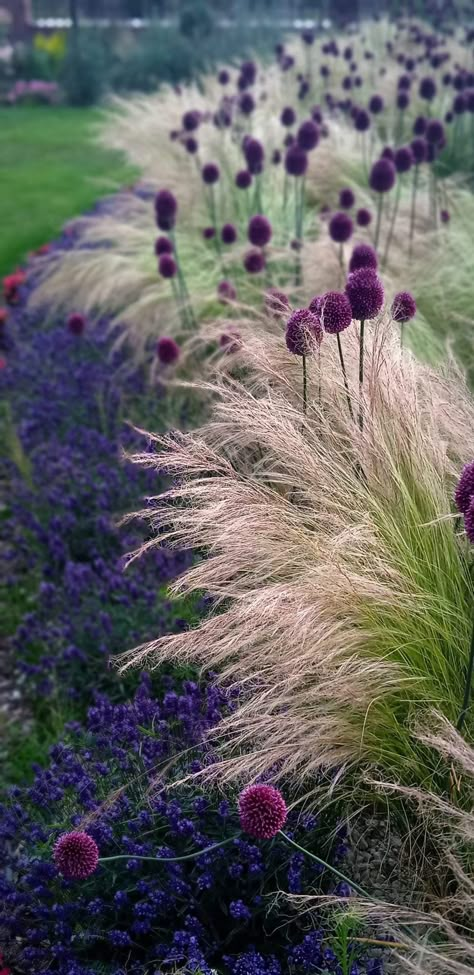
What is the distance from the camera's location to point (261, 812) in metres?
1.54

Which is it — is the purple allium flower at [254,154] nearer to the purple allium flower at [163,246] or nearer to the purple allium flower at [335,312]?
the purple allium flower at [163,246]

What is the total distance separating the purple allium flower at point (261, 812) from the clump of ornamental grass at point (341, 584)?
22 cm

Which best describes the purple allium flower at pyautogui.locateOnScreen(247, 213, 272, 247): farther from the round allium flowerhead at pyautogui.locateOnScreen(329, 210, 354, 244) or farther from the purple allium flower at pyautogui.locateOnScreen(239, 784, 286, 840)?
the purple allium flower at pyautogui.locateOnScreen(239, 784, 286, 840)

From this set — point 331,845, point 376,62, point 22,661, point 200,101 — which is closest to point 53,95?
point 376,62

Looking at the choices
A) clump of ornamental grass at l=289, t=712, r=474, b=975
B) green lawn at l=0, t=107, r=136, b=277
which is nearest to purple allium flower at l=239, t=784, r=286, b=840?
clump of ornamental grass at l=289, t=712, r=474, b=975

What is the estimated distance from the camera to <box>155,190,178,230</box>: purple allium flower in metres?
4.12

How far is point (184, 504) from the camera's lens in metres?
2.42

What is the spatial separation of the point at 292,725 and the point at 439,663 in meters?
0.32

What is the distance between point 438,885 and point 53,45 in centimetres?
2301

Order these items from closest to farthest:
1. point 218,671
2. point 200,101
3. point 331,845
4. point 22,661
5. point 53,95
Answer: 1. point 331,845
2. point 218,671
3. point 22,661
4. point 200,101
5. point 53,95

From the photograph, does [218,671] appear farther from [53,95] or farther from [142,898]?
[53,95]

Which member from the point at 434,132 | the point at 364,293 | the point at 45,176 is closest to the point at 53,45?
the point at 45,176

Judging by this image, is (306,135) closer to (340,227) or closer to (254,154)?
(254,154)

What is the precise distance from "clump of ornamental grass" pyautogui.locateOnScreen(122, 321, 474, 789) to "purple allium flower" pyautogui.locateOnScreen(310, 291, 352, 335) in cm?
11
